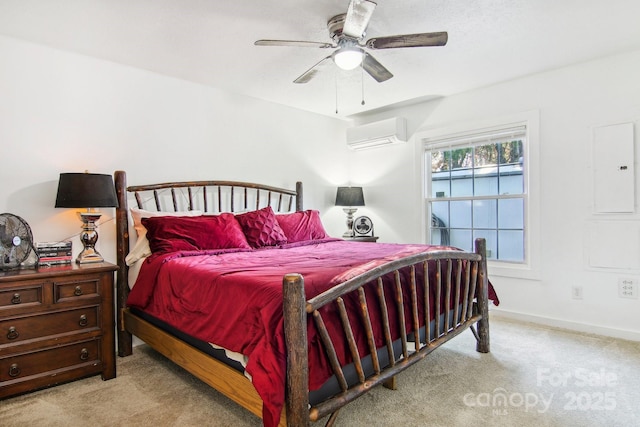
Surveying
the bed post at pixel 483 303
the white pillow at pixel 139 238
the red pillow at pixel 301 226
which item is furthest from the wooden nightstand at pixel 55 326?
the bed post at pixel 483 303

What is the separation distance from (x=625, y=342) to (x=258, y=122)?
3.82 m

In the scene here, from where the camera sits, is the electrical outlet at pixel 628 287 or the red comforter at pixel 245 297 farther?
the electrical outlet at pixel 628 287

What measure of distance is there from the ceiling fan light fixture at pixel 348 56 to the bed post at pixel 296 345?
1568mm

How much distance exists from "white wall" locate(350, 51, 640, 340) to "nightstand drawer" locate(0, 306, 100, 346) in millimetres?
3545

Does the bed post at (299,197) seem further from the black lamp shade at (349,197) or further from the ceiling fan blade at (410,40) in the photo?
the ceiling fan blade at (410,40)

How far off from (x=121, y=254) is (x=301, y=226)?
157cm

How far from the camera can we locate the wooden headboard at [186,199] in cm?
288

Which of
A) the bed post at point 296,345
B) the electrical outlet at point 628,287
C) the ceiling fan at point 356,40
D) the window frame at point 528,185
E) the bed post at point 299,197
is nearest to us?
the bed post at point 296,345

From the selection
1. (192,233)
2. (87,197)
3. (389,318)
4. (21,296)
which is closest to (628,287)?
(389,318)

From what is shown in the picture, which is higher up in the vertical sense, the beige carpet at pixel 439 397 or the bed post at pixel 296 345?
the bed post at pixel 296 345

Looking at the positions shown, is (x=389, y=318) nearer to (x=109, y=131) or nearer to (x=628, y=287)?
(x=628, y=287)

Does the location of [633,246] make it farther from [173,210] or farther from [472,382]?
[173,210]

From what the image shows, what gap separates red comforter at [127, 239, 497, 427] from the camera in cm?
145

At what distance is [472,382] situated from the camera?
7.52 ft
